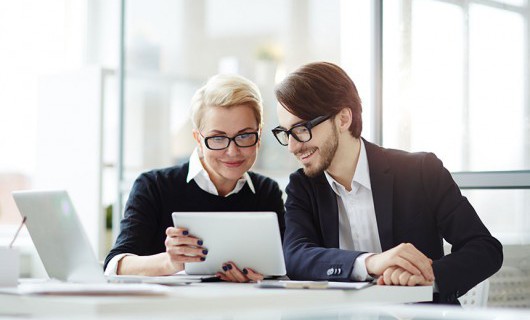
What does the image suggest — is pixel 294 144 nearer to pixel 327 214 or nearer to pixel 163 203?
pixel 327 214

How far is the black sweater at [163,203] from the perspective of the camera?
2840 millimetres

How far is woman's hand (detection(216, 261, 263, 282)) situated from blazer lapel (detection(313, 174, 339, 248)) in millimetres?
385

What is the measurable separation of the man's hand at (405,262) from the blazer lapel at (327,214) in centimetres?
40

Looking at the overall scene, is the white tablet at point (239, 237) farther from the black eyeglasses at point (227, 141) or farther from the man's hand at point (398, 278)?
the black eyeglasses at point (227, 141)

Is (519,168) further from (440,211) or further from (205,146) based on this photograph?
(205,146)

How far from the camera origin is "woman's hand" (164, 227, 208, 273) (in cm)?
217

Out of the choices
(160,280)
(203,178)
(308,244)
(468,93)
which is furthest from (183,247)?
(468,93)

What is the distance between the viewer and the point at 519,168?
9.78 feet

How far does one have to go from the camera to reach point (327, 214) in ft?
8.34

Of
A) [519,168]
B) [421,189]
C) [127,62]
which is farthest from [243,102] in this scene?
[127,62]

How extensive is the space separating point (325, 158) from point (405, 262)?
0.57 metres

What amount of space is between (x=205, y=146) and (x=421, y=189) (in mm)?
729

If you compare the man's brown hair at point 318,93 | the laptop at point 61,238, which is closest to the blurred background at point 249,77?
the man's brown hair at point 318,93

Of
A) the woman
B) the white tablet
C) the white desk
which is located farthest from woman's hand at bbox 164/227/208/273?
the woman
